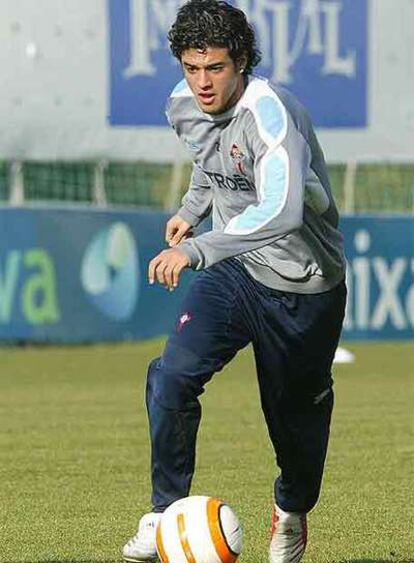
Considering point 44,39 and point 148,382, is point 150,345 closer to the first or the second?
point 44,39

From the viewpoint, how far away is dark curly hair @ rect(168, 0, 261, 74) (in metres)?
6.15

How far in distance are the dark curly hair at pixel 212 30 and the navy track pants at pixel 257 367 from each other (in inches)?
34.1

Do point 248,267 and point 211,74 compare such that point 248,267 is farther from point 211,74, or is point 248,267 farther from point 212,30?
point 212,30

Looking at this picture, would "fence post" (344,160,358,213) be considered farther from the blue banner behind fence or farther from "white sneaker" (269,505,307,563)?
"white sneaker" (269,505,307,563)

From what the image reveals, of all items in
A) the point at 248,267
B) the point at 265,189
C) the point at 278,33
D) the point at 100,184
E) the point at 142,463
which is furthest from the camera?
the point at 278,33

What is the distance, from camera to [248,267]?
6594mm

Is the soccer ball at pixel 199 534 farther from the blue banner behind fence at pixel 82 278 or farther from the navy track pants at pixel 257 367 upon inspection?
the blue banner behind fence at pixel 82 278

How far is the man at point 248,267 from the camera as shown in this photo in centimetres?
606

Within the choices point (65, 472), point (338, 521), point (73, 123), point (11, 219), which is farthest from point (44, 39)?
point (338, 521)

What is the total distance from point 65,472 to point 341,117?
1200cm

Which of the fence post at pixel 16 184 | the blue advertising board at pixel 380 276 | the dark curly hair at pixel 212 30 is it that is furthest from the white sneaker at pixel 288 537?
the blue advertising board at pixel 380 276

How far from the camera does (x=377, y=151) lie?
21.2 meters

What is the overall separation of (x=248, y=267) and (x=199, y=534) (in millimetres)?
1059

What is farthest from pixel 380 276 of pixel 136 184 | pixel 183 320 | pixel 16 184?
pixel 183 320
